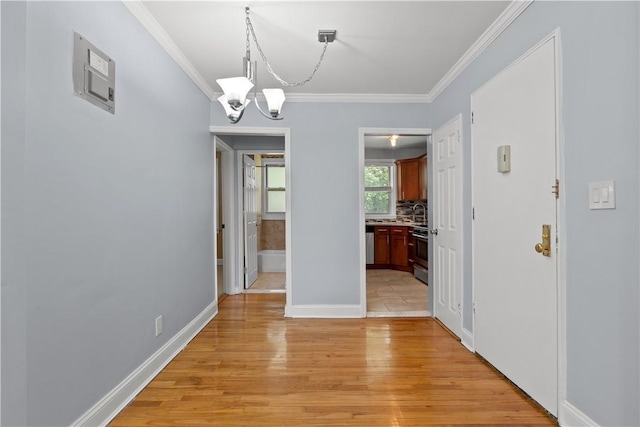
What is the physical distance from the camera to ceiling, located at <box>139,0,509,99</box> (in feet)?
6.78

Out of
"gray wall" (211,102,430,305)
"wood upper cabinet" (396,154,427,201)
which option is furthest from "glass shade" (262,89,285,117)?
"wood upper cabinet" (396,154,427,201)

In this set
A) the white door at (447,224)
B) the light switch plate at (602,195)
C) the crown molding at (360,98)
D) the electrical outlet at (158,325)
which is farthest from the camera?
the crown molding at (360,98)

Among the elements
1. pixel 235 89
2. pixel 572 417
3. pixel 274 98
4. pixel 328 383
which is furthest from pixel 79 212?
pixel 572 417

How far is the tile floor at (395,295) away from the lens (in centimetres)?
372

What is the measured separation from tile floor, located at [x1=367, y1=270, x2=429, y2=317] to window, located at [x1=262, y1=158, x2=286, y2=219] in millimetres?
2233

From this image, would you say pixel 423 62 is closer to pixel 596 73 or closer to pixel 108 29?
pixel 596 73

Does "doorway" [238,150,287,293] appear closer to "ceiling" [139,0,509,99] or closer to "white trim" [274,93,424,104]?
"white trim" [274,93,424,104]

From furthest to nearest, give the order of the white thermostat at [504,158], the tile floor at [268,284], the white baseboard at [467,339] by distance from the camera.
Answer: the tile floor at [268,284] < the white baseboard at [467,339] < the white thermostat at [504,158]

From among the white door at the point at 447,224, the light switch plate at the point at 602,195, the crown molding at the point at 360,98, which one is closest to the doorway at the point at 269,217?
the crown molding at the point at 360,98

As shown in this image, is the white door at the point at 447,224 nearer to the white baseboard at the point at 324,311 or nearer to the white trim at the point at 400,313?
the white trim at the point at 400,313

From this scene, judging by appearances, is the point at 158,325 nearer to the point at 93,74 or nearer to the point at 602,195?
the point at 93,74

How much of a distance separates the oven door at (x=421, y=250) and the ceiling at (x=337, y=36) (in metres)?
2.68

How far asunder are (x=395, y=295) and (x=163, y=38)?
12.9 feet

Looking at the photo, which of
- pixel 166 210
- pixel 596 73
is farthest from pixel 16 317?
pixel 596 73
